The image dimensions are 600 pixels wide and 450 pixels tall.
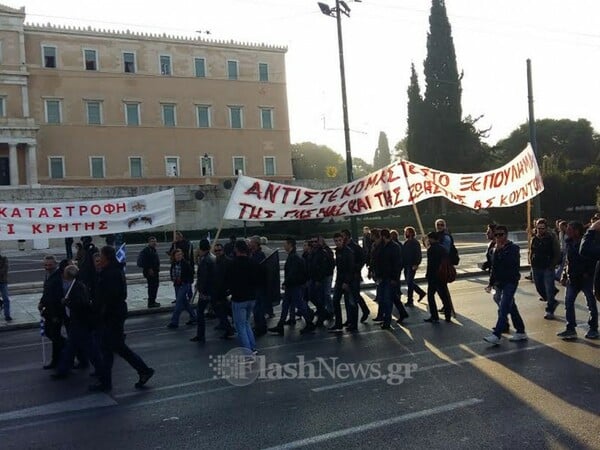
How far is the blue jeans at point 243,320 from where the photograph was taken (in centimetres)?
883

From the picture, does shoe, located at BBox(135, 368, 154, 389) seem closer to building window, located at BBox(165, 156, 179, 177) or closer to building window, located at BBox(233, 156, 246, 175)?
building window, located at BBox(165, 156, 179, 177)

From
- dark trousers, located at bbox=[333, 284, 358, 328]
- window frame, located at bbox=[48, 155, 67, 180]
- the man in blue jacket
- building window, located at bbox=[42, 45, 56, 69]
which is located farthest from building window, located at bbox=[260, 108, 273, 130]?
the man in blue jacket

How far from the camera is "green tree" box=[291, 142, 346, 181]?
91.8m

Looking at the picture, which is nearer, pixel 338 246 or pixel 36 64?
pixel 338 246

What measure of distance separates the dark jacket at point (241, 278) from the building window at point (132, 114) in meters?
52.9

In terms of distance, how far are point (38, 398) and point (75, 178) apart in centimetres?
5188

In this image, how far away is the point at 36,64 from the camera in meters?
55.0

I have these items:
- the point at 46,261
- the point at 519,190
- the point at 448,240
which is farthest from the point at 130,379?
the point at 519,190

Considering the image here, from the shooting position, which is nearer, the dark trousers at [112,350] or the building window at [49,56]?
the dark trousers at [112,350]

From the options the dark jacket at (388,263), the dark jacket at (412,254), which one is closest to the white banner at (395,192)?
the dark jacket at (412,254)

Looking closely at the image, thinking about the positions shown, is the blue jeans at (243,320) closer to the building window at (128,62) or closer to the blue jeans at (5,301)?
the blue jeans at (5,301)

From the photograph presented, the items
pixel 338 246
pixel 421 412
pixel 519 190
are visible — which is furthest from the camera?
pixel 519 190

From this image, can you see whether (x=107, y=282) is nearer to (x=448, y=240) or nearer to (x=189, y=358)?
(x=189, y=358)

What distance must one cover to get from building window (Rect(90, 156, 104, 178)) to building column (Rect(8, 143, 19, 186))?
6.15 m
